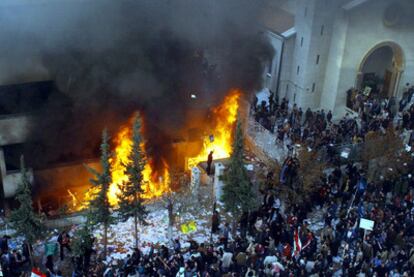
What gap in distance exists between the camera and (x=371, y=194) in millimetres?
20859

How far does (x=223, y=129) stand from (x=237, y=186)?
9418 mm

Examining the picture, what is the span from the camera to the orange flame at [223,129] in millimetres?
27375

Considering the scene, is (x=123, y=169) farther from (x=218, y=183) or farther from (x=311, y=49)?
(x=311, y=49)

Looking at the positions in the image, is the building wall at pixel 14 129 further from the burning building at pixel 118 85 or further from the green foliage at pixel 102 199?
the green foliage at pixel 102 199

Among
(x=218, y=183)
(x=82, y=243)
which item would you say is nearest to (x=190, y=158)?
(x=218, y=183)

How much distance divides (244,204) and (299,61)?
1270 cm

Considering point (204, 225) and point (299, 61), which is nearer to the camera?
point (204, 225)

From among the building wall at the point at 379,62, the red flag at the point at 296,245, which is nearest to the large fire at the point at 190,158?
A: the red flag at the point at 296,245

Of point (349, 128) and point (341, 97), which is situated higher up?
point (341, 97)

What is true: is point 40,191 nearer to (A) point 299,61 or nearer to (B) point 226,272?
(B) point 226,272

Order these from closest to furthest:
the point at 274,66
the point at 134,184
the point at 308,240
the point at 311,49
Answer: the point at 308,240 < the point at 134,184 < the point at 311,49 < the point at 274,66

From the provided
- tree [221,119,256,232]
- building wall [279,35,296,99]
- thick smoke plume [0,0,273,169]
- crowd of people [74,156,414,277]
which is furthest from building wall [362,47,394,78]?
tree [221,119,256,232]

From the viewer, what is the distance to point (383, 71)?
102 ft

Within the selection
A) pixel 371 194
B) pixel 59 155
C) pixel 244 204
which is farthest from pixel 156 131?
pixel 371 194
